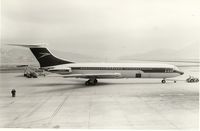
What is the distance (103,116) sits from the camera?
1461 centimetres

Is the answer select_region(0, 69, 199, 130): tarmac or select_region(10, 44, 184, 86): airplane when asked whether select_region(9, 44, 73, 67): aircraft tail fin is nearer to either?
select_region(10, 44, 184, 86): airplane

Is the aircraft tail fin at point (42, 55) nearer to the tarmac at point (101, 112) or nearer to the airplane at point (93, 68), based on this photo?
the airplane at point (93, 68)

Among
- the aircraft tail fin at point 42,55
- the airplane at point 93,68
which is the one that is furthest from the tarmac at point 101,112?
the aircraft tail fin at point 42,55

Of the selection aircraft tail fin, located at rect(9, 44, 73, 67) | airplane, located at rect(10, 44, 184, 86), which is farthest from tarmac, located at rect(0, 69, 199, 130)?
aircraft tail fin, located at rect(9, 44, 73, 67)

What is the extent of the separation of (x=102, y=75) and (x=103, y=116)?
48.7 ft

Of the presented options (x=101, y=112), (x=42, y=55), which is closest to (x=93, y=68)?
(x=42, y=55)

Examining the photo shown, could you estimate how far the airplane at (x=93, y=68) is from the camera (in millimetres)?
29516

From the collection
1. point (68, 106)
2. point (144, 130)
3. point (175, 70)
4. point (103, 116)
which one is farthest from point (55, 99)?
point (175, 70)

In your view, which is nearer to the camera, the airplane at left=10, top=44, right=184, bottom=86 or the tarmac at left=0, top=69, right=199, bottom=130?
the tarmac at left=0, top=69, right=199, bottom=130

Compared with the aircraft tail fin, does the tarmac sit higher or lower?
lower

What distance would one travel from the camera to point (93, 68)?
3047cm

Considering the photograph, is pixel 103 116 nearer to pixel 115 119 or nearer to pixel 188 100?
pixel 115 119

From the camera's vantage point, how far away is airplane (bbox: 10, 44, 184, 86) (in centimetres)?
2952

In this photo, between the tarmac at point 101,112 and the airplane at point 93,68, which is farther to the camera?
the airplane at point 93,68
